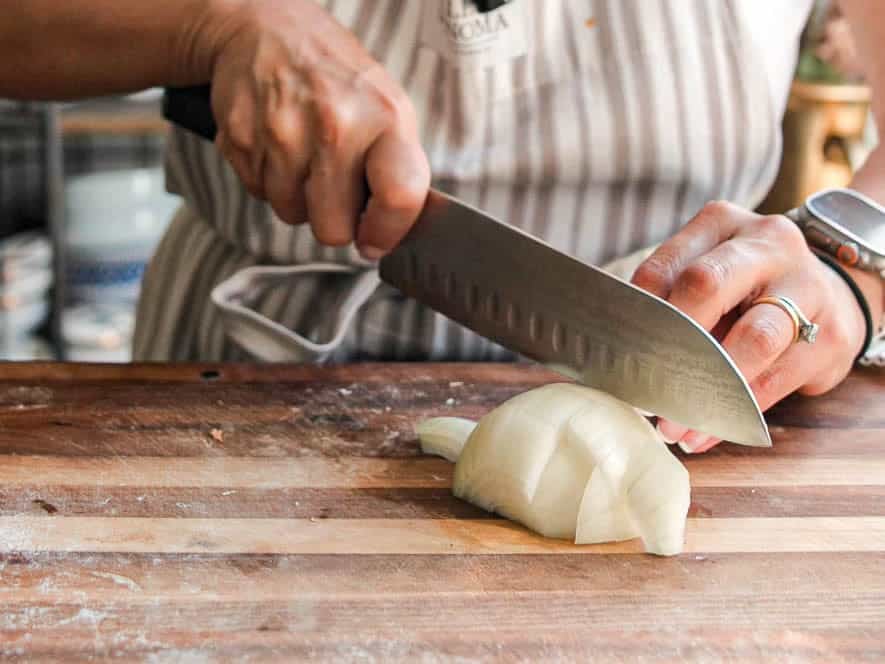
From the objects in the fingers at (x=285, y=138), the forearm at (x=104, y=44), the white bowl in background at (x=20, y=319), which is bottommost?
the white bowl in background at (x=20, y=319)

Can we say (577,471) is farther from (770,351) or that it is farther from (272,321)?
(272,321)

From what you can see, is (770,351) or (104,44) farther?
(104,44)

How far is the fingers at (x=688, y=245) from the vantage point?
0.97 m

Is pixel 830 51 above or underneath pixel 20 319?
above

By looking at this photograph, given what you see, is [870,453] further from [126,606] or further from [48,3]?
[48,3]

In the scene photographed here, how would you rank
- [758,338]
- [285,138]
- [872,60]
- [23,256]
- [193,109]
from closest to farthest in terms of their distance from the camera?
[758,338] < [285,138] < [193,109] < [872,60] < [23,256]

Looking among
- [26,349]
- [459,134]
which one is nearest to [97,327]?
[26,349]

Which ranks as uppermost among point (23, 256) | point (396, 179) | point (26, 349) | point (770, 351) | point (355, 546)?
point (396, 179)

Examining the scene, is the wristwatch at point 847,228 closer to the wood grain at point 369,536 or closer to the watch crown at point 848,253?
the watch crown at point 848,253

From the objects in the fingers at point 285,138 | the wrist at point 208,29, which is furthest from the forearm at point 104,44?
the fingers at point 285,138

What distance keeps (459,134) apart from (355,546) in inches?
21.9

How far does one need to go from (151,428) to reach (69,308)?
1698mm

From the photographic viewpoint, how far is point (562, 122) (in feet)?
3.85

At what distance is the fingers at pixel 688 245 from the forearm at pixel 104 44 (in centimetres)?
50
